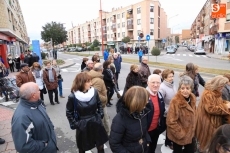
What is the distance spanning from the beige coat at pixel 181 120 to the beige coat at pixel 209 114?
0.23 meters

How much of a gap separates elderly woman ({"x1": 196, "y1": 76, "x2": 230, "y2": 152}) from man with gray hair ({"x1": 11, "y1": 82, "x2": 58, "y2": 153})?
2.40 meters

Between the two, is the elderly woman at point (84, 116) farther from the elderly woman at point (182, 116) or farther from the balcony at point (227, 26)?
the balcony at point (227, 26)

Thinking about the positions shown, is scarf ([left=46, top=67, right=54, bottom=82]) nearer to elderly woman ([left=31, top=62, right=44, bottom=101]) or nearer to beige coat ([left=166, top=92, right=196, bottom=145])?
elderly woman ([left=31, top=62, right=44, bottom=101])

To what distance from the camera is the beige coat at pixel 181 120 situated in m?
2.87

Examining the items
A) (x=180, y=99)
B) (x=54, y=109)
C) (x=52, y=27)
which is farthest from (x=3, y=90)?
(x=52, y=27)

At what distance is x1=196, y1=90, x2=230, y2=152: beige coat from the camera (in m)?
2.91

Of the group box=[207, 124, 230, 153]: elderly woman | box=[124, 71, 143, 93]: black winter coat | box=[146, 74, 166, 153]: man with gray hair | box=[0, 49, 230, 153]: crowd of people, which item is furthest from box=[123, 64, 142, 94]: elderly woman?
box=[207, 124, 230, 153]: elderly woman

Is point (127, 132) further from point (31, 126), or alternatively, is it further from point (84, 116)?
point (31, 126)

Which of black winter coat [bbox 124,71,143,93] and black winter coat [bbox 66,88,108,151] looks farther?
black winter coat [bbox 124,71,143,93]

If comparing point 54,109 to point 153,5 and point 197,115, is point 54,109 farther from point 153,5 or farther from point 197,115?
point 153,5

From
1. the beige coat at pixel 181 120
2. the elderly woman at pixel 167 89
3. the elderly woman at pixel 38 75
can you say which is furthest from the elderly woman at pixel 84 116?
the elderly woman at pixel 38 75

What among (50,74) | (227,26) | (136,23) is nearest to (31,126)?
(50,74)

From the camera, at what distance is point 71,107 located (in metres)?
3.02

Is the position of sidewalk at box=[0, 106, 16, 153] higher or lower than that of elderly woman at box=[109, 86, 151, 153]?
lower
